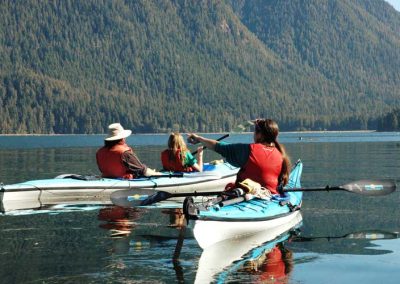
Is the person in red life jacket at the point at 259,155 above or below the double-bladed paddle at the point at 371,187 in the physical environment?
above

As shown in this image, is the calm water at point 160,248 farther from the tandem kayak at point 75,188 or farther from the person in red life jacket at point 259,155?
the person in red life jacket at point 259,155

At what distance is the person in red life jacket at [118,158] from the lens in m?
20.8

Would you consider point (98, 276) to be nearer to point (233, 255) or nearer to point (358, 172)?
point (233, 255)

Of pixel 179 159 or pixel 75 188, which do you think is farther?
pixel 179 159

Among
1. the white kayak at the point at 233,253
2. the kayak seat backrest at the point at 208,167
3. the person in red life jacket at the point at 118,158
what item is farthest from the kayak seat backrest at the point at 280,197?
the kayak seat backrest at the point at 208,167

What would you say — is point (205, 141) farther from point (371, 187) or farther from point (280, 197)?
point (371, 187)

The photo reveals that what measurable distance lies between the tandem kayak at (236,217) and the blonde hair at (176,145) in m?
6.36

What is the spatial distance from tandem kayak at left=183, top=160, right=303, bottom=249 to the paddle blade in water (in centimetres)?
130

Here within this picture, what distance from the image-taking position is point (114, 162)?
2109 cm

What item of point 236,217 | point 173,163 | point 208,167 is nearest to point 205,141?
point 236,217

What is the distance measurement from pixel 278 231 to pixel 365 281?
151 inches

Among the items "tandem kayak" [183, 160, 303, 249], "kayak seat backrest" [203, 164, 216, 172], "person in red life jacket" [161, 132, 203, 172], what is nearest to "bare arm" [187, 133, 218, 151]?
"tandem kayak" [183, 160, 303, 249]

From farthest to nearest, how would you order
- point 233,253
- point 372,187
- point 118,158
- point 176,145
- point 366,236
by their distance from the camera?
1. point 176,145
2. point 118,158
3. point 372,187
4. point 366,236
5. point 233,253

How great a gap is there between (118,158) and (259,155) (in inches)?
283
